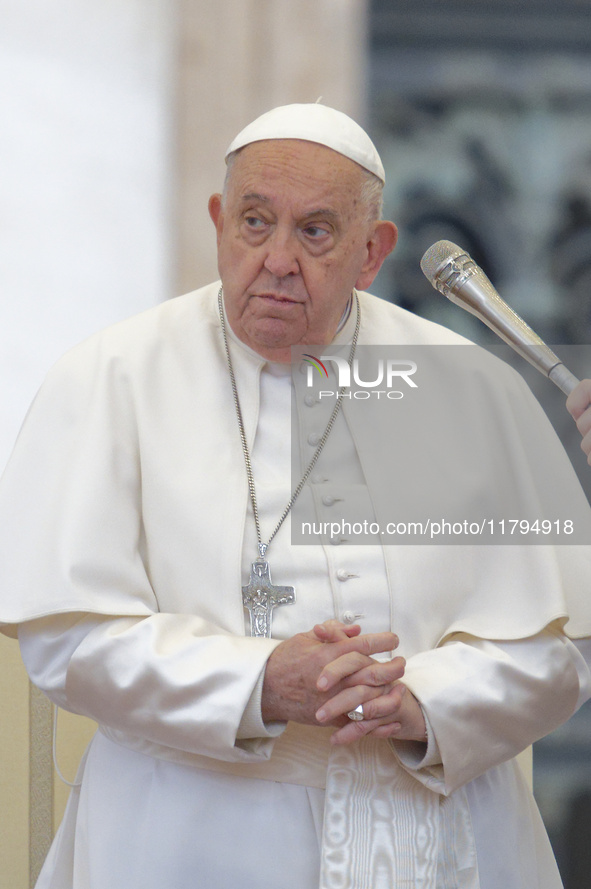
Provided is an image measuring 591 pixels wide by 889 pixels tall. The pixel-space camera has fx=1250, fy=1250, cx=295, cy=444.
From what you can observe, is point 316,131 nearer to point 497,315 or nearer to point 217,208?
point 217,208

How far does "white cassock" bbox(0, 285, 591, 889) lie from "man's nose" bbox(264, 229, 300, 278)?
0.30 meters

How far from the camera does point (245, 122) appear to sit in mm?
4707

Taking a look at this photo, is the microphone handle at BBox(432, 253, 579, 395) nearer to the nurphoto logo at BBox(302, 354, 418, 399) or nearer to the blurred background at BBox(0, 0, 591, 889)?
the nurphoto logo at BBox(302, 354, 418, 399)

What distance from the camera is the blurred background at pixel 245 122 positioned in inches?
183

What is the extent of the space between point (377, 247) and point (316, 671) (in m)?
0.91

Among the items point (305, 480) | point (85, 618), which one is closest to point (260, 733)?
point (85, 618)

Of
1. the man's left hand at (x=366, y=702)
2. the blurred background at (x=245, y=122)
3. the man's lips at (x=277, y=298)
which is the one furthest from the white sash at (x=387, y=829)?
the blurred background at (x=245, y=122)

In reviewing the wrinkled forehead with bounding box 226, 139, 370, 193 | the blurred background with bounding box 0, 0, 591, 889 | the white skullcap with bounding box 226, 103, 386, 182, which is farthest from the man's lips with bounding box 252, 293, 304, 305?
the blurred background with bounding box 0, 0, 591, 889

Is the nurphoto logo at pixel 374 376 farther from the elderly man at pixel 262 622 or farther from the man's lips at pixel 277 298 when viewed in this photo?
the man's lips at pixel 277 298

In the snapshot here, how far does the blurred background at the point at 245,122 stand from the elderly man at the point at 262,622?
228 centimetres

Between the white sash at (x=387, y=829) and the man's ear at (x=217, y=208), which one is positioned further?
the man's ear at (x=217, y=208)

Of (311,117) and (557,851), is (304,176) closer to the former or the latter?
(311,117)

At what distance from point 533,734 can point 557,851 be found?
331 centimetres

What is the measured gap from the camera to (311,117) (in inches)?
96.3
